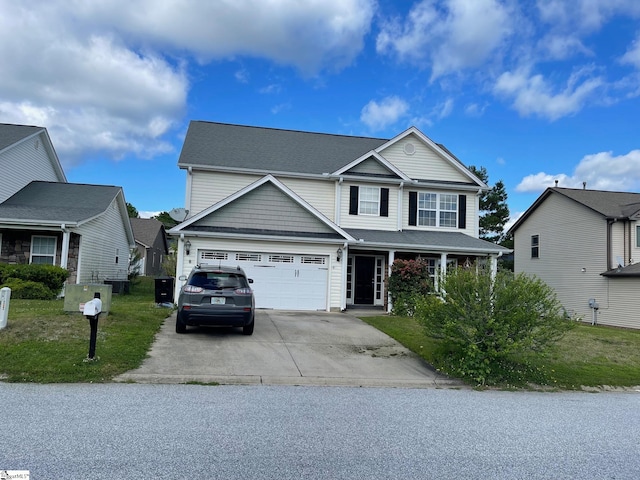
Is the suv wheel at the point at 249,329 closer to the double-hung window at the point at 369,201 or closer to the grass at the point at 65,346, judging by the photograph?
the grass at the point at 65,346

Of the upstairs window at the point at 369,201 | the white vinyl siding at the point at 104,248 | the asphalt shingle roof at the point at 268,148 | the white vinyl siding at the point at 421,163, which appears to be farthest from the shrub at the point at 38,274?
the white vinyl siding at the point at 421,163

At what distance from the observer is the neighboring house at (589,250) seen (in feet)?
70.9

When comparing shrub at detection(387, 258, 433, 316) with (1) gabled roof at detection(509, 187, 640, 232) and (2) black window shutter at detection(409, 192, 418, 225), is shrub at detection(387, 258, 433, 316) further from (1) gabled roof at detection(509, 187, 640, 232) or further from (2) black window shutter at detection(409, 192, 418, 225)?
(1) gabled roof at detection(509, 187, 640, 232)

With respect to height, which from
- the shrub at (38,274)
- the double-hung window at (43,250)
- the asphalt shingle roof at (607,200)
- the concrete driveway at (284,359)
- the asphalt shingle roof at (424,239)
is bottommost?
the concrete driveway at (284,359)

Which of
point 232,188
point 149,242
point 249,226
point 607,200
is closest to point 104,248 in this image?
point 232,188

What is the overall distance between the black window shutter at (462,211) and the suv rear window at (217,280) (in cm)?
1296

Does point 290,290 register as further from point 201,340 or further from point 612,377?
point 612,377

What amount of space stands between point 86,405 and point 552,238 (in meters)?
25.7

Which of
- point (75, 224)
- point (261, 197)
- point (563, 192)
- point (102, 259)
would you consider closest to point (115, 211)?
point (102, 259)

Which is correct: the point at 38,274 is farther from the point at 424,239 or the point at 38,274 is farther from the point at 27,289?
the point at 424,239

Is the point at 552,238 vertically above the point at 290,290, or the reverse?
the point at 552,238

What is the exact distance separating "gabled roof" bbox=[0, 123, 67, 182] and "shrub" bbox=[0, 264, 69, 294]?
5982 millimetres

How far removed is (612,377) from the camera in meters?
9.08

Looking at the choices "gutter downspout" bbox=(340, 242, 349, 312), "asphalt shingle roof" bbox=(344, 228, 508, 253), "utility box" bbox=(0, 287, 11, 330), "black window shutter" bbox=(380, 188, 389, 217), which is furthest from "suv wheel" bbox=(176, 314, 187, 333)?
"black window shutter" bbox=(380, 188, 389, 217)
